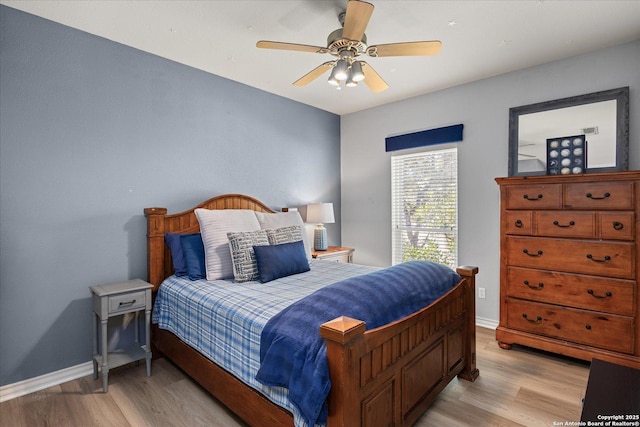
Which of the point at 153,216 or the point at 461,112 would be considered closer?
the point at 153,216

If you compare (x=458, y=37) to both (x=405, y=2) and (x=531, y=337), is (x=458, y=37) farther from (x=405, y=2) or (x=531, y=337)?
(x=531, y=337)

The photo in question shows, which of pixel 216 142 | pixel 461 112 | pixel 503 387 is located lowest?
pixel 503 387

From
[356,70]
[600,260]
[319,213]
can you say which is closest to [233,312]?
[356,70]

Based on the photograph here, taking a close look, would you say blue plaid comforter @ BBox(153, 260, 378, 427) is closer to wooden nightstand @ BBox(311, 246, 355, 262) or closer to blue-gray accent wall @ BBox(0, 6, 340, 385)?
blue-gray accent wall @ BBox(0, 6, 340, 385)

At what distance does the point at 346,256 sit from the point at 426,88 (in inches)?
87.2

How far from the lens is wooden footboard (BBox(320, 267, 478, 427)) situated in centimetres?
133

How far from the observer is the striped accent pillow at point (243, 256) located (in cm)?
256

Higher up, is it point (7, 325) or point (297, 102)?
point (297, 102)

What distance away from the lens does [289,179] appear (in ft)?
13.6

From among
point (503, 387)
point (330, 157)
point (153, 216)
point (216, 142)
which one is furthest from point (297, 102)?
point (503, 387)

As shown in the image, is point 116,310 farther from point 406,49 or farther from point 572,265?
point 572,265

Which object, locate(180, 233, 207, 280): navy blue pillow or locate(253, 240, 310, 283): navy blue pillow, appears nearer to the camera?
locate(253, 240, 310, 283): navy blue pillow

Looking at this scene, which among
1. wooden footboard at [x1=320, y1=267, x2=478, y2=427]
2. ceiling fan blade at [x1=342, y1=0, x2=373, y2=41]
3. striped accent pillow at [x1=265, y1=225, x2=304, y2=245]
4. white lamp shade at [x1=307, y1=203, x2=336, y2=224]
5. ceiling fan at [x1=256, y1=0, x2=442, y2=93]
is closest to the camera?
wooden footboard at [x1=320, y1=267, x2=478, y2=427]

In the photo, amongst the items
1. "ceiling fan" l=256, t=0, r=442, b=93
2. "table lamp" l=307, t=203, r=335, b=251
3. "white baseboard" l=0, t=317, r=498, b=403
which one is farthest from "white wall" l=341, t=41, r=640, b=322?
"white baseboard" l=0, t=317, r=498, b=403
